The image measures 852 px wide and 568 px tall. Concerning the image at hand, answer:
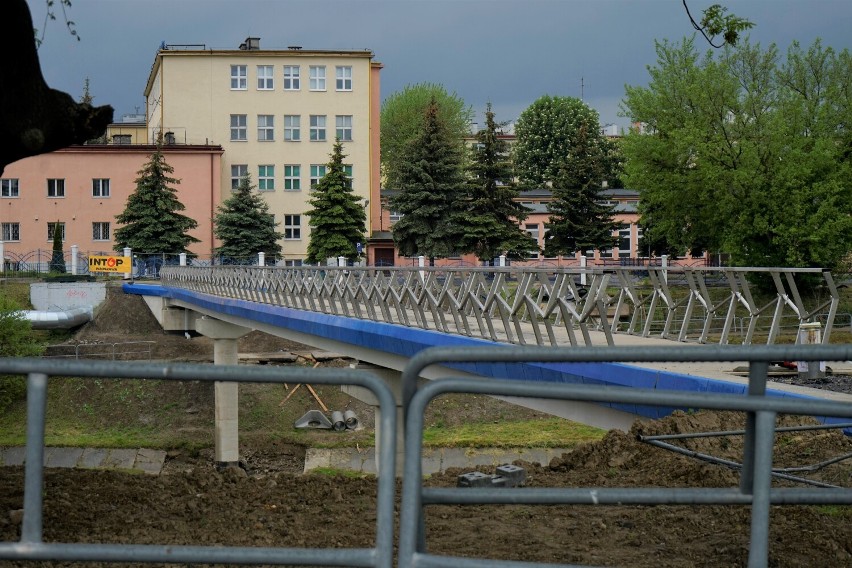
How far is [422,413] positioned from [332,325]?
2061 centimetres

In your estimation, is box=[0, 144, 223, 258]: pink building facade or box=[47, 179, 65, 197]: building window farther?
box=[47, 179, 65, 197]: building window

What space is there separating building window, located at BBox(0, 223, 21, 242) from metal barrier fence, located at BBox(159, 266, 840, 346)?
162 ft

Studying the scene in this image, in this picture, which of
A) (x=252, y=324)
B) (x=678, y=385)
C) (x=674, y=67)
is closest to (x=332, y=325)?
(x=252, y=324)

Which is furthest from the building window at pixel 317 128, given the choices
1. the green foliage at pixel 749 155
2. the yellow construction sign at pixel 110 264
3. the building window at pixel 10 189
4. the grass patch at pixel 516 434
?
the grass patch at pixel 516 434

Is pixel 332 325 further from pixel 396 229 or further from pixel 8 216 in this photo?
pixel 8 216

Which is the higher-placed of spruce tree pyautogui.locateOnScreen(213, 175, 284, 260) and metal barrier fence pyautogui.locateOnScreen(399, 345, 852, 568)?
spruce tree pyautogui.locateOnScreen(213, 175, 284, 260)

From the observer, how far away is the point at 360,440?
1421 inches

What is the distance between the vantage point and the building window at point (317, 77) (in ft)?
245

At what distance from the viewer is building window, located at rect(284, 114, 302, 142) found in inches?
2940

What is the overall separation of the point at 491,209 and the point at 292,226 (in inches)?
627

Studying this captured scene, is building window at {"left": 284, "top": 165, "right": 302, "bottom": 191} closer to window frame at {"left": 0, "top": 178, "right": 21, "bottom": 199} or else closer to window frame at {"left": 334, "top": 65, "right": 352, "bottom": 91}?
window frame at {"left": 334, "top": 65, "right": 352, "bottom": 91}

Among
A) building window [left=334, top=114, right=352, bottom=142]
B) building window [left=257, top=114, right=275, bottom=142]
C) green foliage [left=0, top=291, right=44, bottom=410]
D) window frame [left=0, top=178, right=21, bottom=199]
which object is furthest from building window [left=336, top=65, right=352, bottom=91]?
green foliage [left=0, top=291, right=44, bottom=410]

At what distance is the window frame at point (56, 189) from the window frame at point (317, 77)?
1627cm

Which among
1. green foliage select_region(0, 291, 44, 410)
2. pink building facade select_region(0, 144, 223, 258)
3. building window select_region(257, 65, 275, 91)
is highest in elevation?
building window select_region(257, 65, 275, 91)
